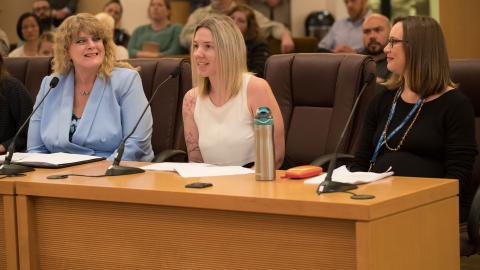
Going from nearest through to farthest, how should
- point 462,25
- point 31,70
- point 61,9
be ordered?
point 31,70 < point 462,25 < point 61,9

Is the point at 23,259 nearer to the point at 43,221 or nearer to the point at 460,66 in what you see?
the point at 43,221

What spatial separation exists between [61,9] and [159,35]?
1.85 m

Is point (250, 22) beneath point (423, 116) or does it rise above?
above

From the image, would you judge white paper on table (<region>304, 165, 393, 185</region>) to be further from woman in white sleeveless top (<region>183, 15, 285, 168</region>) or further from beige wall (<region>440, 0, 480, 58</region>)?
beige wall (<region>440, 0, 480, 58</region>)

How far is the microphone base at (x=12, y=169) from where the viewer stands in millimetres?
3207

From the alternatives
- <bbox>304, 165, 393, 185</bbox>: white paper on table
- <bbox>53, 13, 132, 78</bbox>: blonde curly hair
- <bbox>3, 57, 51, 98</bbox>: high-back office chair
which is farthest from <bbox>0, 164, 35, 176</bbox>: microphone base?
<bbox>3, 57, 51, 98</bbox>: high-back office chair

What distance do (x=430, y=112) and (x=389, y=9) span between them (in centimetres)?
543

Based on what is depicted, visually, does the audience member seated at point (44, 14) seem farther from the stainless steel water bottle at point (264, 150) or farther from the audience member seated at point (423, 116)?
the stainless steel water bottle at point (264, 150)

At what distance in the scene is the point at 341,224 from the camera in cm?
241

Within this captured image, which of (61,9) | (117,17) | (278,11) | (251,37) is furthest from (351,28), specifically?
(61,9)

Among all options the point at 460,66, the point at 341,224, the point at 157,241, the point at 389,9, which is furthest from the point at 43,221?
the point at 389,9

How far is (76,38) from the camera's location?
13.6 feet

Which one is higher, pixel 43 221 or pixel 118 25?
pixel 118 25

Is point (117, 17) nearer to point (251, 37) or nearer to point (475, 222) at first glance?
point (251, 37)
